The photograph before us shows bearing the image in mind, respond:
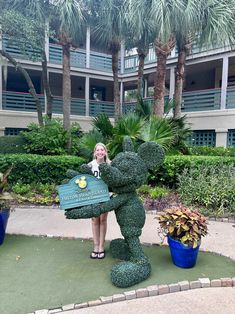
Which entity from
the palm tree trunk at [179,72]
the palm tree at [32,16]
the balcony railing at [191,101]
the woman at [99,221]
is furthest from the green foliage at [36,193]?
the balcony railing at [191,101]

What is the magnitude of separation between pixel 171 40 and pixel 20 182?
6.70m

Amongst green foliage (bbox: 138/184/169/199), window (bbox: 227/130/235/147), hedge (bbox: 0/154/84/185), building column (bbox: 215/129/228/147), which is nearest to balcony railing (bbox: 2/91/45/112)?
hedge (bbox: 0/154/84/185)

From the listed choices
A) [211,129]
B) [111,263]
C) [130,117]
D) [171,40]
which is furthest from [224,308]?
[211,129]

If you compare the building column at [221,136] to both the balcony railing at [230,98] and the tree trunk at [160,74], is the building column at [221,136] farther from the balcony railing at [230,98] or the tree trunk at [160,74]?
the tree trunk at [160,74]

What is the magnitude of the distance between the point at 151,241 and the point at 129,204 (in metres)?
1.51

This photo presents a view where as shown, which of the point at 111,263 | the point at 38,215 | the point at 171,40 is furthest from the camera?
the point at 171,40

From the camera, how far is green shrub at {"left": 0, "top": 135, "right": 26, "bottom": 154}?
1012cm

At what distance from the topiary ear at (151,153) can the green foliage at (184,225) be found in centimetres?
75

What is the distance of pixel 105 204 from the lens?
11.5ft

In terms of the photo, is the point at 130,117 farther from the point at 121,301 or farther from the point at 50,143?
the point at 121,301

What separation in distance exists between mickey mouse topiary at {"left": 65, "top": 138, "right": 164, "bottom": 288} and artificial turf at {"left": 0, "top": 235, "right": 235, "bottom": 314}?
0.64ft

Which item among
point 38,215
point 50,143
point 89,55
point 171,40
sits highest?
point 89,55

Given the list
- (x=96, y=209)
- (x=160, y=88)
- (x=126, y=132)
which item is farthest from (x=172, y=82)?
(x=96, y=209)

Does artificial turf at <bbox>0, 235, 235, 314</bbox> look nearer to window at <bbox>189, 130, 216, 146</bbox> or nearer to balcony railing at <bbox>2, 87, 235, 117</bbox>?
balcony railing at <bbox>2, 87, 235, 117</bbox>
